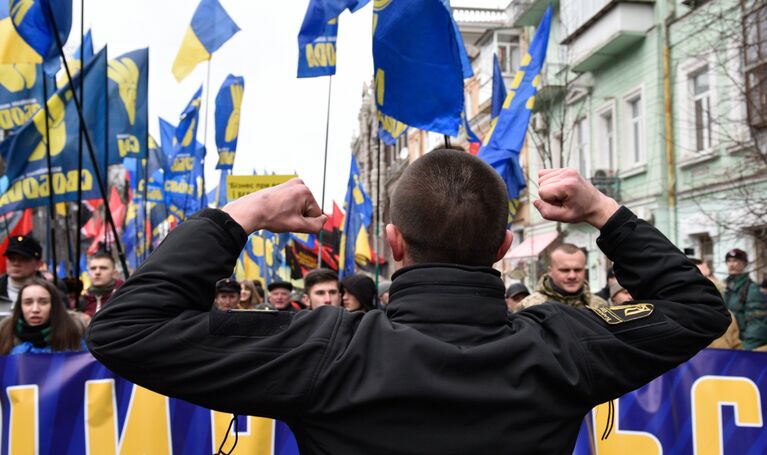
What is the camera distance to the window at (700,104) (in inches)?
665

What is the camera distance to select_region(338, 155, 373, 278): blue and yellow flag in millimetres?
13727

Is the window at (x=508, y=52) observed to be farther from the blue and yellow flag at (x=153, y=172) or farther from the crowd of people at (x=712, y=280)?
the crowd of people at (x=712, y=280)

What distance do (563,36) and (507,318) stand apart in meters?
22.8

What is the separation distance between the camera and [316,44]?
9.30 m

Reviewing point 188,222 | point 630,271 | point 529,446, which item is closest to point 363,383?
point 529,446

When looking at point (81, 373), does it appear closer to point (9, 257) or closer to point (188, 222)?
point (188, 222)

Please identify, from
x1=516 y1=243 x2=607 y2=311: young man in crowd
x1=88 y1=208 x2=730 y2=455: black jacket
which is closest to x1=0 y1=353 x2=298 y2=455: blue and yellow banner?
x1=88 y1=208 x2=730 y2=455: black jacket

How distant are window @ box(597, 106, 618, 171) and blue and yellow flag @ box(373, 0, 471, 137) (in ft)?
50.7

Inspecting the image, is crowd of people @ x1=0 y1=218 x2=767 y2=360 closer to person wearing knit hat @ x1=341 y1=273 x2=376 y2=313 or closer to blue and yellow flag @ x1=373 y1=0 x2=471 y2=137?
person wearing knit hat @ x1=341 y1=273 x2=376 y2=313

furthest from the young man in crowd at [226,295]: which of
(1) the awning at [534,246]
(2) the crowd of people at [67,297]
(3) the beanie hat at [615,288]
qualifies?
(1) the awning at [534,246]

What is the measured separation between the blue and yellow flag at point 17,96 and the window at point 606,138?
1486 centimetres

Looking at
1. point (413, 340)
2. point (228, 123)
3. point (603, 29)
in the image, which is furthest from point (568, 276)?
point (603, 29)

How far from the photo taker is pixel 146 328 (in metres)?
1.55

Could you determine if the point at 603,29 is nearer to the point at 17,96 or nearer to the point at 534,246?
the point at 534,246
